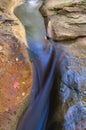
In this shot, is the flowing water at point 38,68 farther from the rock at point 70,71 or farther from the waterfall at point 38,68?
the rock at point 70,71

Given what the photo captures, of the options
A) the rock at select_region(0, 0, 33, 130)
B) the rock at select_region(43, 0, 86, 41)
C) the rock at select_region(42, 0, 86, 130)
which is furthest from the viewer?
the rock at select_region(43, 0, 86, 41)

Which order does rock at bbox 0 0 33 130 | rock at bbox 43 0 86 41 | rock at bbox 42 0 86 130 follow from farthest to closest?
rock at bbox 43 0 86 41 < rock at bbox 0 0 33 130 < rock at bbox 42 0 86 130

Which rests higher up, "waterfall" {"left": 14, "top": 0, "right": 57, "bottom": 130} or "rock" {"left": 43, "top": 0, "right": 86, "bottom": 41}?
"rock" {"left": 43, "top": 0, "right": 86, "bottom": 41}

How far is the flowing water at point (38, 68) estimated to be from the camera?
14.9ft

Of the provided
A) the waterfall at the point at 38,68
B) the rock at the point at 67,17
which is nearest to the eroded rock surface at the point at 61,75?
the rock at the point at 67,17

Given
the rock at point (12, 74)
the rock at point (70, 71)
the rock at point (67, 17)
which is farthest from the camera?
the rock at point (67, 17)

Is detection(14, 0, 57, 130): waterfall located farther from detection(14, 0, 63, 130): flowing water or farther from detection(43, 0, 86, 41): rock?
detection(43, 0, 86, 41): rock

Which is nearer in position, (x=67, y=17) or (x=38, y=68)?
(x=38, y=68)

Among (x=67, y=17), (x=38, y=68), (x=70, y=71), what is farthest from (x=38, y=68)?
(x=67, y=17)

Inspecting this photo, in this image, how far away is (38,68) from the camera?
17.7 feet

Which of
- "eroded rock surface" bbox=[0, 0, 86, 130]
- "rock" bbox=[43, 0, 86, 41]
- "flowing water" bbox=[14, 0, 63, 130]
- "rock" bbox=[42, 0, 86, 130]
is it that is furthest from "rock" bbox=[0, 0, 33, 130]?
"rock" bbox=[43, 0, 86, 41]

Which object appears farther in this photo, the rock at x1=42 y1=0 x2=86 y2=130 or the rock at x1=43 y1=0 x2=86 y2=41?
the rock at x1=43 y1=0 x2=86 y2=41

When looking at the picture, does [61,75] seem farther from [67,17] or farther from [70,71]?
[67,17]

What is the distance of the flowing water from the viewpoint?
454 cm
